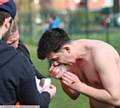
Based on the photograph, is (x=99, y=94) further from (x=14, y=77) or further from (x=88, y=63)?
(x=14, y=77)

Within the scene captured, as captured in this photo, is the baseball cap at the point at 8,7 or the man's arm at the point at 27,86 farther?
the baseball cap at the point at 8,7

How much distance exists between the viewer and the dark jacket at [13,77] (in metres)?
3.61

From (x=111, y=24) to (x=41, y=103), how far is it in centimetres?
3423

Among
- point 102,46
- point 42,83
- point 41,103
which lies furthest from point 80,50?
point 41,103

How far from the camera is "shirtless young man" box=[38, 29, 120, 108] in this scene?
4.70 m

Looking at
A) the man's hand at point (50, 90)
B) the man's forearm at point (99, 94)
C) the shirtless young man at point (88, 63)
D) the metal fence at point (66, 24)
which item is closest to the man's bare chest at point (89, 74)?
the shirtless young man at point (88, 63)

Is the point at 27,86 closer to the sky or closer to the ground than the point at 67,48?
closer to the sky

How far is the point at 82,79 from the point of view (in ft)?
16.8

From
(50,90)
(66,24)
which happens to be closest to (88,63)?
(50,90)

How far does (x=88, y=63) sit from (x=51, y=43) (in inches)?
15.4

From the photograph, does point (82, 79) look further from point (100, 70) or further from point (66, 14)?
point (66, 14)

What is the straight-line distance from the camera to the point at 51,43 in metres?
4.69

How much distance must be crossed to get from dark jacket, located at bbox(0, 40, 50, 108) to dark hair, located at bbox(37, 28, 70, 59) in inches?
40.4

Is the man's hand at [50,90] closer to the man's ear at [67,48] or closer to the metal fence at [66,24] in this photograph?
the man's ear at [67,48]
